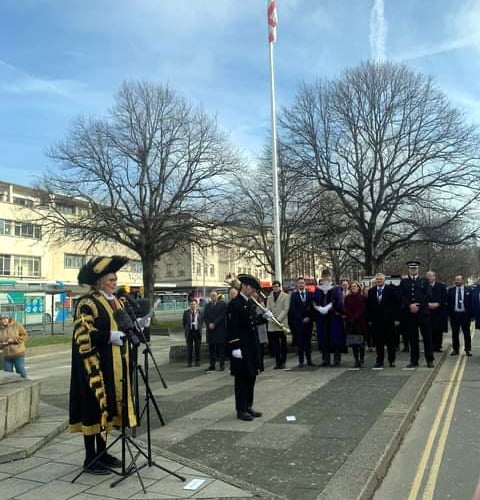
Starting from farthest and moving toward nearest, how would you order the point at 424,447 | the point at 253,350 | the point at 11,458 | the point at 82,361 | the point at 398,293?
the point at 398,293
the point at 253,350
the point at 424,447
the point at 11,458
the point at 82,361

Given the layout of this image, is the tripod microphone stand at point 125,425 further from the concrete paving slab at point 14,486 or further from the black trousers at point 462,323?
the black trousers at point 462,323

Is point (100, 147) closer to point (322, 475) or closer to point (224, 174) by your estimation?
point (224, 174)

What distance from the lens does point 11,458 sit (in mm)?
5840

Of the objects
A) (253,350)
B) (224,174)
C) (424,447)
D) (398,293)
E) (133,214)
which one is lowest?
(424,447)

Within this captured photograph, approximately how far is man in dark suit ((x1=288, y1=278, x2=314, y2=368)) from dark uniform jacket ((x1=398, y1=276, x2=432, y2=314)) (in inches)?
83.1

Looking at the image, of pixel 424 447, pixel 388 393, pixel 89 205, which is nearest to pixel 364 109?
pixel 89 205

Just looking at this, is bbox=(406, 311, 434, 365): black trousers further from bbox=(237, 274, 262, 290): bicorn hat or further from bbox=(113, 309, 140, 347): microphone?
bbox=(113, 309, 140, 347): microphone

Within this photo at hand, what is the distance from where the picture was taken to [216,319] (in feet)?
45.3

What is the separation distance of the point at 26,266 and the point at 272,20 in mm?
54841

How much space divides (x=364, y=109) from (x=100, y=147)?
49.6 ft

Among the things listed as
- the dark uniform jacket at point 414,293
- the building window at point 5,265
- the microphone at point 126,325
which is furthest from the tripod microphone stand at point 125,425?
the building window at point 5,265

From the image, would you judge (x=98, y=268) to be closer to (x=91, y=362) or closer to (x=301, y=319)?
(x=91, y=362)

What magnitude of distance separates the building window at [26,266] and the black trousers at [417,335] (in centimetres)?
6057

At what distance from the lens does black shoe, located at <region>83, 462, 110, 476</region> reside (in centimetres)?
524
